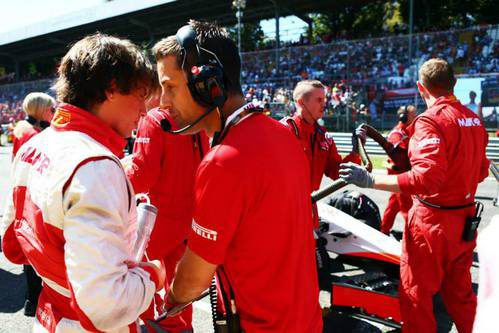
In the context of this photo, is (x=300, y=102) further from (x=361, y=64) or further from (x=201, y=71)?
(x=361, y=64)

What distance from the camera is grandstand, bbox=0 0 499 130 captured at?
1834 centimetres

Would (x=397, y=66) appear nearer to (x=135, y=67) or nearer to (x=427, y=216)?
(x=427, y=216)

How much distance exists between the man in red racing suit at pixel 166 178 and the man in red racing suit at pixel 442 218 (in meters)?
1.03

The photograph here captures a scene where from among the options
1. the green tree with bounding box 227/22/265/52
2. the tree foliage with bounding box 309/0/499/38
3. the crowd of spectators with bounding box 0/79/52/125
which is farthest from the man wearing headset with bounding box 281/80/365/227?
the green tree with bounding box 227/22/265/52

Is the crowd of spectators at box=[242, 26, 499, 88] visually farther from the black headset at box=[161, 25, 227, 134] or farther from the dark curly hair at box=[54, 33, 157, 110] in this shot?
the dark curly hair at box=[54, 33, 157, 110]

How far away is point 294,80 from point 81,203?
23.2 meters

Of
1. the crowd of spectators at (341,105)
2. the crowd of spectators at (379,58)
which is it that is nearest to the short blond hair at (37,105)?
the crowd of spectators at (341,105)

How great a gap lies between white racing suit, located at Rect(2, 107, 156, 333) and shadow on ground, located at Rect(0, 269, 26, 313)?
3.02 metres

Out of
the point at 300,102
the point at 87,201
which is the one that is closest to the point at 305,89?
the point at 300,102

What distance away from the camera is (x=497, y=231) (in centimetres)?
69

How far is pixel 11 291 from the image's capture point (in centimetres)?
423

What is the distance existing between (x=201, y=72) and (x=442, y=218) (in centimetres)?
203

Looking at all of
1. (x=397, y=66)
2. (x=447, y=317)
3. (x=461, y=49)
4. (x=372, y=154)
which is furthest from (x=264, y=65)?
(x=447, y=317)

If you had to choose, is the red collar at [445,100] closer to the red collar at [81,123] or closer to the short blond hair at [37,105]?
the red collar at [81,123]
